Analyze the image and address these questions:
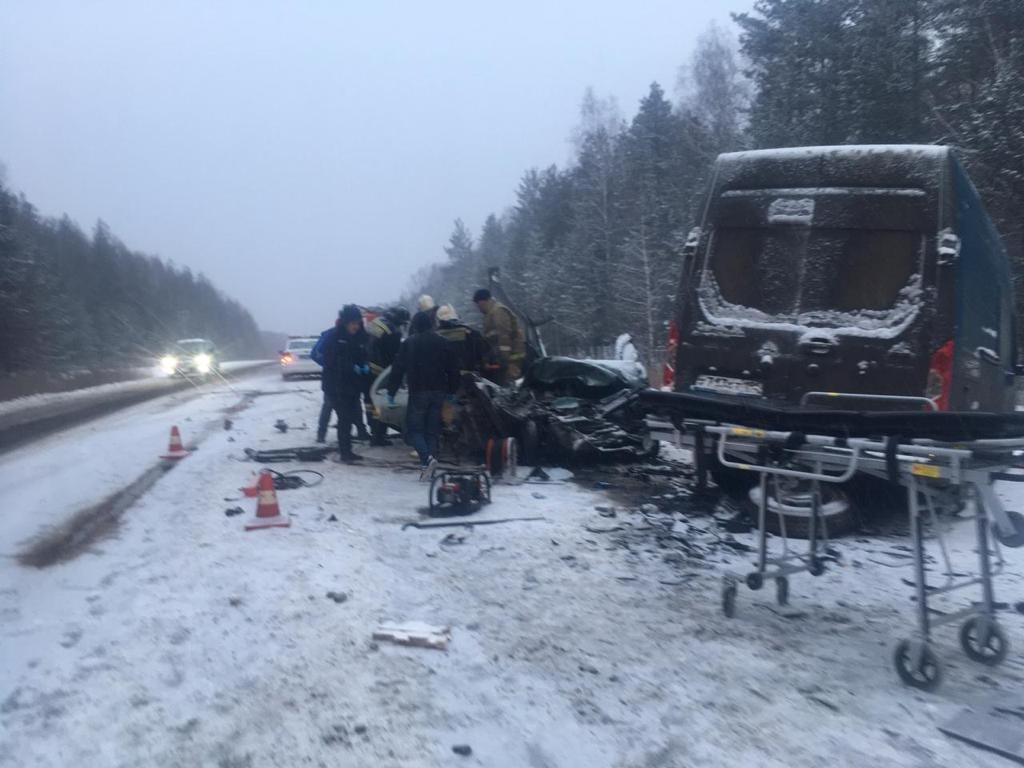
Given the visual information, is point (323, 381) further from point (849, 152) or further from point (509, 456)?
point (849, 152)

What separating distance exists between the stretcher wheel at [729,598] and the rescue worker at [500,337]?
6.01 meters

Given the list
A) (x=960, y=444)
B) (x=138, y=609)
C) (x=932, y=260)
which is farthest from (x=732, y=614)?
(x=138, y=609)

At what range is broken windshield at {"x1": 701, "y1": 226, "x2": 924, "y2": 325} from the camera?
6.44 metres

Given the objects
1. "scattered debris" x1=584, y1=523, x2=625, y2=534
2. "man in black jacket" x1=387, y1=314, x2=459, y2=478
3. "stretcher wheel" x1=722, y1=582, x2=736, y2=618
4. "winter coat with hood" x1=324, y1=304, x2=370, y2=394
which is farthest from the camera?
"winter coat with hood" x1=324, y1=304, x2=370, y2=394

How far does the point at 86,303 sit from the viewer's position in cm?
7644

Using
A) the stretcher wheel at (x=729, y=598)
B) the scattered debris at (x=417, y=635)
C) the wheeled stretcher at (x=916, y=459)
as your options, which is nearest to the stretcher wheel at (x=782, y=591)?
the wheeled stretcher at (x=916, y=459)

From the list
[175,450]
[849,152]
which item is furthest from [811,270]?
[175,450]

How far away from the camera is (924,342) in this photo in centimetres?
621

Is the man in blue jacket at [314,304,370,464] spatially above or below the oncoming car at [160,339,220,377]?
above

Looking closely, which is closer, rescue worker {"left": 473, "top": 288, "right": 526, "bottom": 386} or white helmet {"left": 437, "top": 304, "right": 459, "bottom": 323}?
white helmet {"left": 437, "top": 304, "right": 459, "bottom": 323}

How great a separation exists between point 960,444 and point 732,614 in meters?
1.83

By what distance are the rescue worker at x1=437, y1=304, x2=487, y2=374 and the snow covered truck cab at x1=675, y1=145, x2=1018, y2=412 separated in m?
4.18

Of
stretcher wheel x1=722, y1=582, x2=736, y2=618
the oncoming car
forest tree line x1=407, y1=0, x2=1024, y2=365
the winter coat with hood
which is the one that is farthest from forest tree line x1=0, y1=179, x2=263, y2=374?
stretcher wheel x1=722, y1=582, x2=736, y2=618

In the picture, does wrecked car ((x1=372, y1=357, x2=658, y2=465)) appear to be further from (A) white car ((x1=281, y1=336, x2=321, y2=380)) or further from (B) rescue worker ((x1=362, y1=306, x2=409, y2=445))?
(A) white car ((x1=281, y1=336, x2=321, y2=380))
